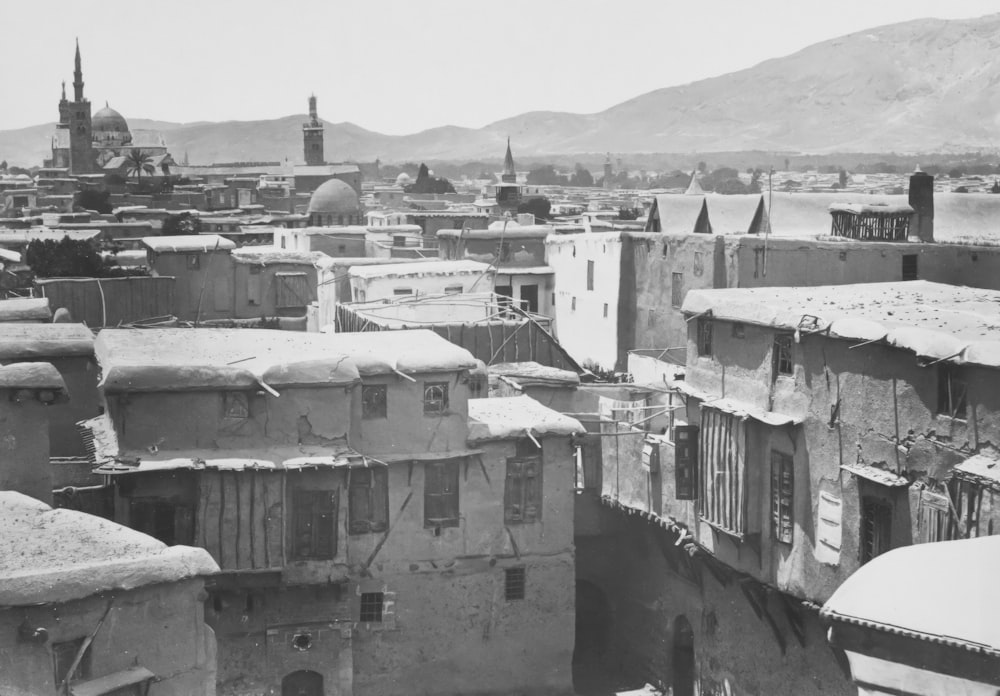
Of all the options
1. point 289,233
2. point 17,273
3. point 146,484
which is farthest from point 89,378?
point 289,233

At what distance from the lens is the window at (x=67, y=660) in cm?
1160

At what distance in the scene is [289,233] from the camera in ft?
173

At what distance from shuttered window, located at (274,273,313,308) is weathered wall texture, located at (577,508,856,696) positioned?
1897 cm

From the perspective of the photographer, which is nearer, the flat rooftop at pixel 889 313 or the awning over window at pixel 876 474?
the flat rooftop at pixel 889 313

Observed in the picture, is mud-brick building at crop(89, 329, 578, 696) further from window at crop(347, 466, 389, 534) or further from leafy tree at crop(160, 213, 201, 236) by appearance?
leafy tree at crop(160, 213, 201, 236)

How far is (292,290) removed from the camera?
134 feet

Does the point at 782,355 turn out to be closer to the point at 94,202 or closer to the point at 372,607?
the point at 372,607

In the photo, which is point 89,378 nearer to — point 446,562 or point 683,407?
point 446,562

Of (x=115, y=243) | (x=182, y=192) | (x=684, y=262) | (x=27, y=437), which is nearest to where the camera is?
(x=27, y=437)

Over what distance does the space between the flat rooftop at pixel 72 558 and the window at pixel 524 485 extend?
8.62 meters

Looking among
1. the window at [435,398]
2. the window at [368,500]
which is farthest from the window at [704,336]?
the window at [368,500]

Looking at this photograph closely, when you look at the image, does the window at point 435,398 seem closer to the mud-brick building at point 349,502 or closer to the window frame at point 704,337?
the mud-brick building at point 349,502

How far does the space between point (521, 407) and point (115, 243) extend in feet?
141

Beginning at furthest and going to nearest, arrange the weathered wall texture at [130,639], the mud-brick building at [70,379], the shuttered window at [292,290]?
the shuttered window at [292,290] → the mud-brick building at [70,379] → the weathered wall texture at [130,639]
